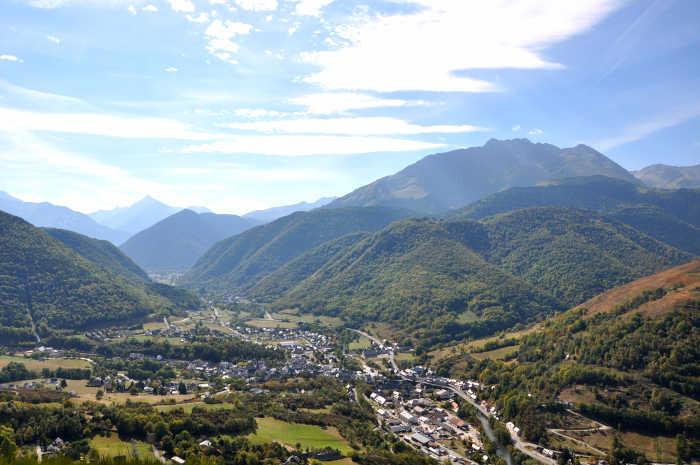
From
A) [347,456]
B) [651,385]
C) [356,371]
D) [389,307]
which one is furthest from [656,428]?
[389,307]

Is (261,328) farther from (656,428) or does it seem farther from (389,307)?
(656,428)

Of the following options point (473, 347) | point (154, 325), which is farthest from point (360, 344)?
point (154, 325)

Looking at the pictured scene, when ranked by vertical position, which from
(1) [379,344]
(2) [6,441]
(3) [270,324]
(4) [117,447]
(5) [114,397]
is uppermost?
(2) [6,441]

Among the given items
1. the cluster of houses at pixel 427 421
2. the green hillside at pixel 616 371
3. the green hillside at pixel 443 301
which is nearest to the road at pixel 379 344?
the green hillside at pixel 443 301

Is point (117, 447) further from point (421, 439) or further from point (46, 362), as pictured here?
point (46, 362)

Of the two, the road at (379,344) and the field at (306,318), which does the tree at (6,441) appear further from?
the field at (306,318)
